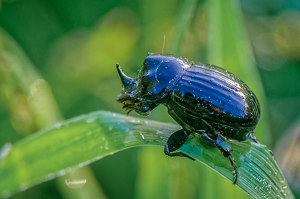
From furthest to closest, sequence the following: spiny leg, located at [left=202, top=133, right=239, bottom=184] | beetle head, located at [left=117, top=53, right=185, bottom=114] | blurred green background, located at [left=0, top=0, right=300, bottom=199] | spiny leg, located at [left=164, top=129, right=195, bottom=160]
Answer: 1. blurred green background, located at [left=0, top=0, right=300, bottom=199]
2. beetle head, located at [left=117, top=53, right=185, bottom=114]
3. spiny leg, located at [left=164, top=129, right=195, bottom=160]
4. spiny leg, located at [left=202, top=133, right=239, bottom=184]

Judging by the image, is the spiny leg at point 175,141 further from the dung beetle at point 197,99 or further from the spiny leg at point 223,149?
the spiny leg at point 223,149

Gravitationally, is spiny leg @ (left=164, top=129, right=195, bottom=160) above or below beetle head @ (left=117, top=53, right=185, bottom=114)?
below

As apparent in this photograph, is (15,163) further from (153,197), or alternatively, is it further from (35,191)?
(35,191)

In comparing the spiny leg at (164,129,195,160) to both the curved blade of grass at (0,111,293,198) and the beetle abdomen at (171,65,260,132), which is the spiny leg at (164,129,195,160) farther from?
the beetle abdomen at (171,65,260,132)

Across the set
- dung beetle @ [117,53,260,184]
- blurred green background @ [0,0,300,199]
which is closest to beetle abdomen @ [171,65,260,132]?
dung beetle @ [117,53,260,184]

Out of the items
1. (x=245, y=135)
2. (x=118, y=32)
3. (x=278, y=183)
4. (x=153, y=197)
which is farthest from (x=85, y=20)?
A: (x=278, y=183)

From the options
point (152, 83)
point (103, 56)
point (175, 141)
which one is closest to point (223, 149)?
point (175, 141)
